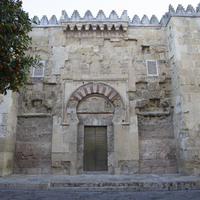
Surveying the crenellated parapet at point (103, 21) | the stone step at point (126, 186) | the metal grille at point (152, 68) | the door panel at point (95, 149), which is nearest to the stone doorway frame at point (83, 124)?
the door panel at point (95, 149)

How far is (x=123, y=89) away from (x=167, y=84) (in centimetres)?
166

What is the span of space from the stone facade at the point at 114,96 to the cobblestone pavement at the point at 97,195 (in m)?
1.86

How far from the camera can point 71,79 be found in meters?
7.79

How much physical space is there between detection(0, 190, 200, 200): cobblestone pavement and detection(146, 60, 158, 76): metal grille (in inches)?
168

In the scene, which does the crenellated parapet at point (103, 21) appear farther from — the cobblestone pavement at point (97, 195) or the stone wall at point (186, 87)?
the cobblestone pavement at point (97, 195)

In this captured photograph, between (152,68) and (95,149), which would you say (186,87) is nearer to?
(152,68)

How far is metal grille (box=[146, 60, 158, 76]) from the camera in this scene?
26.2 feet

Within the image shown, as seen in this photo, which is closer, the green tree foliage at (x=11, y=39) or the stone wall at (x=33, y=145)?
the green tree foliage at (x=11, y=39)

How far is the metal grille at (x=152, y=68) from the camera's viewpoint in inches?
314

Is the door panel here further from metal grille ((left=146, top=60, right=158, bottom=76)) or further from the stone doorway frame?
metal grille ((left=146, top=60, right=158, bottom=76))

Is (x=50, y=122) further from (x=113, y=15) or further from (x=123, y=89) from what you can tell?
(x=113, y=15)

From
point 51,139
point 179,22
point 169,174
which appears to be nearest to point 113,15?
point 179,22

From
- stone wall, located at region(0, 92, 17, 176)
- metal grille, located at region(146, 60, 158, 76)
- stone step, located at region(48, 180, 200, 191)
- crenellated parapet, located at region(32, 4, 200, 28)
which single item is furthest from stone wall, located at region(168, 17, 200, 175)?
stone wall, located at region(0, 92, 17, 176)

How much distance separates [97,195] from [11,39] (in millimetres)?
3678
